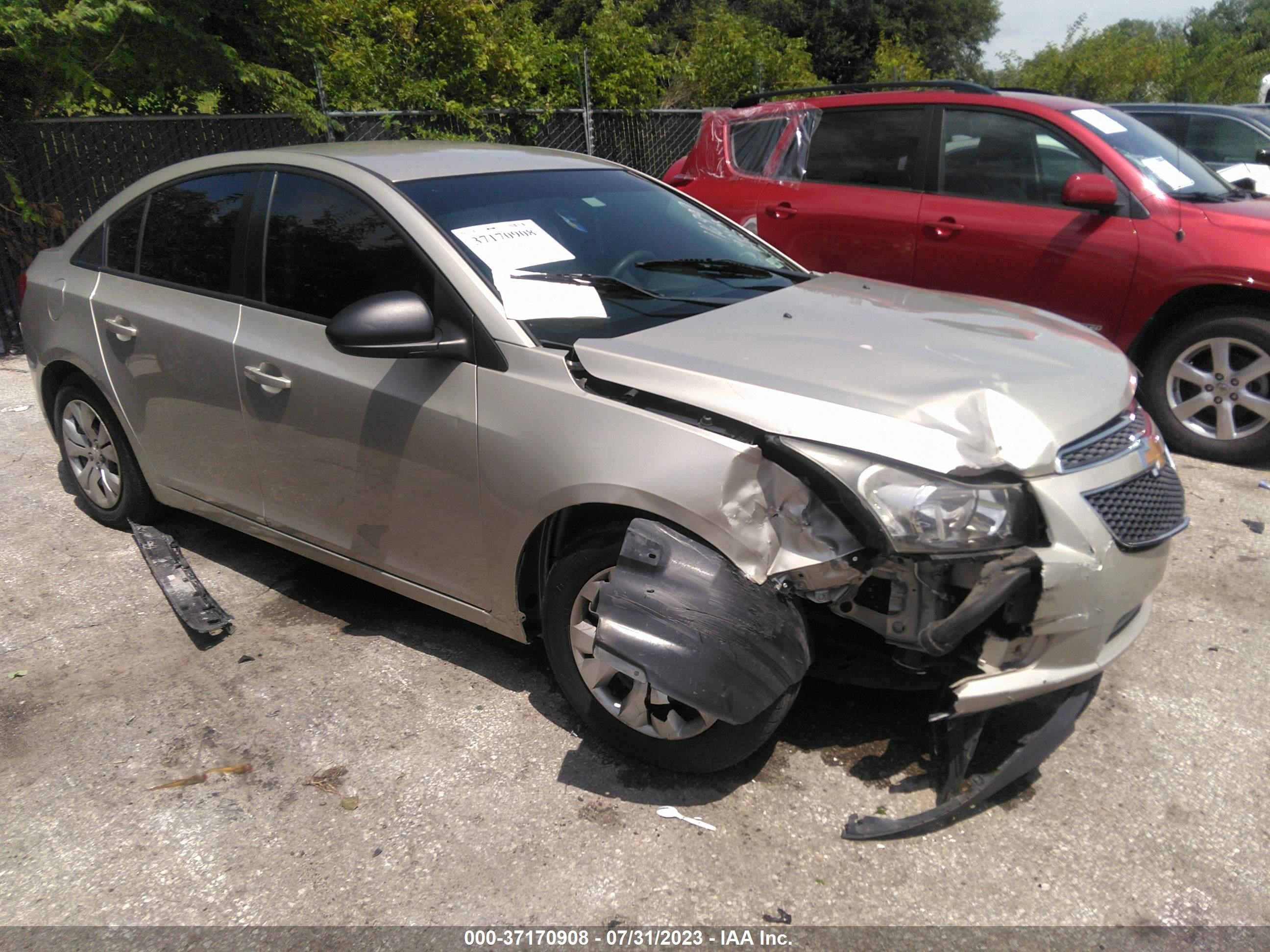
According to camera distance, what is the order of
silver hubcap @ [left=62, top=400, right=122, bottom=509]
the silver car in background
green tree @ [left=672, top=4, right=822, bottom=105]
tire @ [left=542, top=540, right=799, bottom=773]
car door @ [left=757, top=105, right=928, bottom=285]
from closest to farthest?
the silver car in background, tire @ [left=542, top=540, right=799, bottom=773], silver hubcap @ [left=62, top=400, right=122, bottom=509], car door @ [left=757, top=105, right=928, bottom=285], green tree @ [left=672, top=4, right=822, bottom=105]

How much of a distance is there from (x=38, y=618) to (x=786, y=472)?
3175 mm

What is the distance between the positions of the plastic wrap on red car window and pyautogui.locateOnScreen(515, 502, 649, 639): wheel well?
4.39 m

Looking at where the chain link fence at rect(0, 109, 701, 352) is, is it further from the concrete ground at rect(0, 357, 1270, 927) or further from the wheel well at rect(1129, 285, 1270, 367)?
the wheel well at rect(1129, 285, 1270, 367)

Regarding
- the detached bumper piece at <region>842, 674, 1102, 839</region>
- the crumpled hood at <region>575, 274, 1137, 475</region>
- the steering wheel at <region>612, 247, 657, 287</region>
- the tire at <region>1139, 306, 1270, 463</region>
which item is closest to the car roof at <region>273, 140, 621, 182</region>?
the steering wheel at <region>612, 247, 657, 287</region>

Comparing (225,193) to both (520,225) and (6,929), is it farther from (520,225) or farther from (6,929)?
(6,929)

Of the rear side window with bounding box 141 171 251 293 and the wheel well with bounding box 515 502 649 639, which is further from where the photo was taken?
the rear side window with bounding box 141 171 251 293

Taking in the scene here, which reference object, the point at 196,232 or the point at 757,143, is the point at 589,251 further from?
the point at 757,143

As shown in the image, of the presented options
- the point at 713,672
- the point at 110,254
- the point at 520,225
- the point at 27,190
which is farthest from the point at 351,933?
the point at 27,190

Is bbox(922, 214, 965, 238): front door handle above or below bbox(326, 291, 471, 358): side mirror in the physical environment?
below

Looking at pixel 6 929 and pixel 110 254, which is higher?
pixel 110 254

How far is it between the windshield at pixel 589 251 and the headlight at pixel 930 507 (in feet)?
3.11

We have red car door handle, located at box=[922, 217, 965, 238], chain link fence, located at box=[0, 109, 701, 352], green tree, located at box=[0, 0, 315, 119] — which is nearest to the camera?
red car door handle, located at box=[922, 217, 965, 238]

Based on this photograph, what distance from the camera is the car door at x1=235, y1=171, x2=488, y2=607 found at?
3.25m

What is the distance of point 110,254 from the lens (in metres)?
4.46
